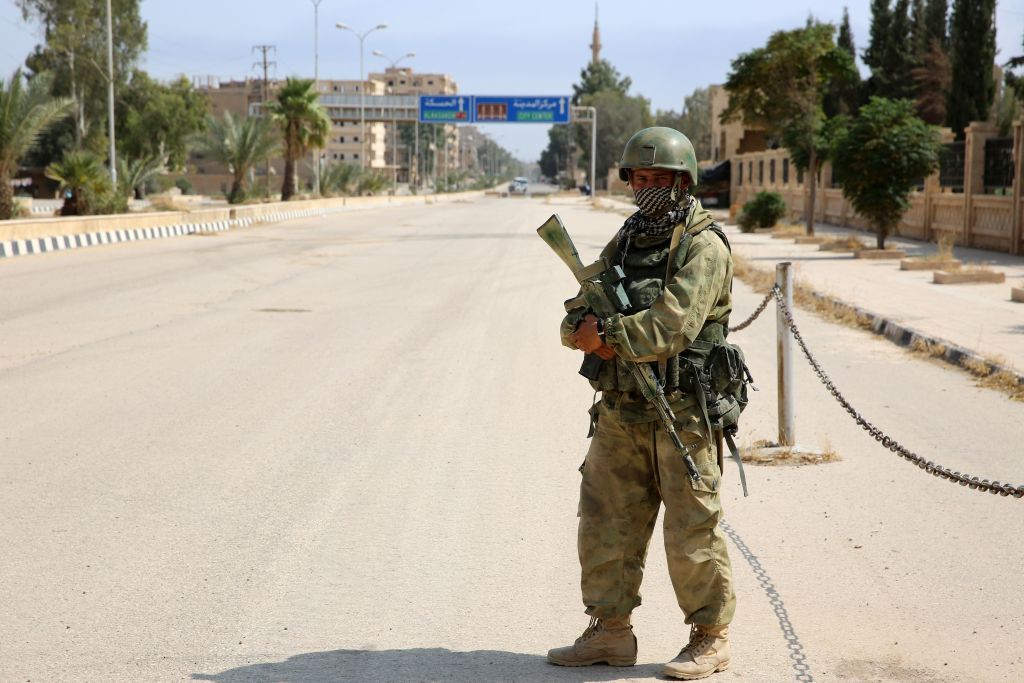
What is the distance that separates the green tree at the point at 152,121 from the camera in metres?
78.1

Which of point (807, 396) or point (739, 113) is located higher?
point (739, 113)

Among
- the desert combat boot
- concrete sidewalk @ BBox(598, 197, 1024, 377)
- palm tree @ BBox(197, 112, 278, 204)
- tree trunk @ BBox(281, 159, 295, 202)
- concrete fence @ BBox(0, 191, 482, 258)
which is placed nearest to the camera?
the desert combat boot

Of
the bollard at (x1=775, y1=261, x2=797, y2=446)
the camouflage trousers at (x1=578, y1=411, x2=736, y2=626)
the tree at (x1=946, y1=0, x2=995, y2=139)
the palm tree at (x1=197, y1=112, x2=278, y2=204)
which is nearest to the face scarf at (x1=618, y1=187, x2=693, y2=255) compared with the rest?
the camouflage trousers at (x1=578, y1=411, x2=736, y2=626)

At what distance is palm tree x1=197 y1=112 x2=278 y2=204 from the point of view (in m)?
48.7

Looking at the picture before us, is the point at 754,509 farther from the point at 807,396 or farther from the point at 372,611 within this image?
the point at 807,396

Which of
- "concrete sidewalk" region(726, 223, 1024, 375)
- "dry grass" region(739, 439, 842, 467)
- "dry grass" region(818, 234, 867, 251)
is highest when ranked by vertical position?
"dry grass" region(818, 234, 867, 251)

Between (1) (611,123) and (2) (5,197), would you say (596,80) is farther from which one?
(2) (5,197)

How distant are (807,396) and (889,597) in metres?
4.86

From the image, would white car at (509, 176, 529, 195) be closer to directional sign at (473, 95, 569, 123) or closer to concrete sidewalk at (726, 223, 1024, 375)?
directional sign at (473, 95, 569, 123)

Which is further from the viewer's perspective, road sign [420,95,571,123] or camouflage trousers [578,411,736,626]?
road sign [420,95,571,123]

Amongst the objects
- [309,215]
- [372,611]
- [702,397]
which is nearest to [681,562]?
[702,397]

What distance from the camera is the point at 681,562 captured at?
3.87 m

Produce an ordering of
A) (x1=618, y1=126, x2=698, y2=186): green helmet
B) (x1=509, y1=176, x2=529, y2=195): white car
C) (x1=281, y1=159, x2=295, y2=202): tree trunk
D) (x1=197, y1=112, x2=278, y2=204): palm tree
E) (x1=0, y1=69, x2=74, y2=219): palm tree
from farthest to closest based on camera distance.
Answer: (x1=509, y1=176, x2=529, y2=195): white car
(x1=281, y1=159, x2=295, y2=202): tree trunk
(x1=197, y1=112, x2=278, y2=204): palm tree
(x1=0, y1=69, x2=74, y2=219): palm tree
(x1=618, y1=126, x2=698, y2=186): green helmet

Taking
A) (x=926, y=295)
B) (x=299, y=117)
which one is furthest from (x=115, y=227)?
(x=299, y=117)
